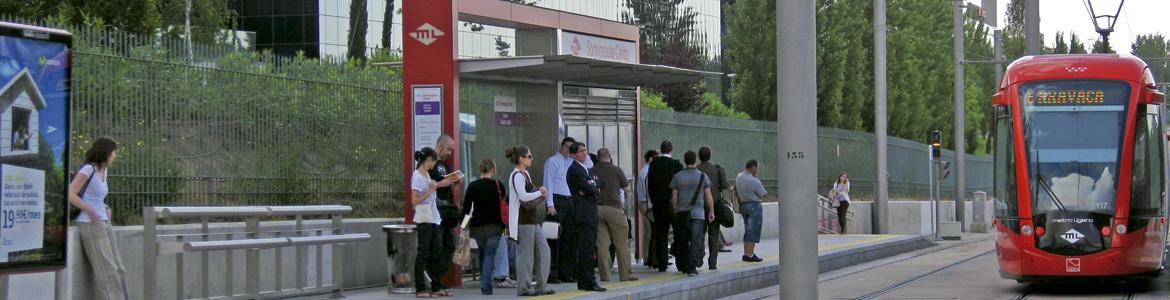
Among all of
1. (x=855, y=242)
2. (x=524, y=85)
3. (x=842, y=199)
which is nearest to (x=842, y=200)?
(x=842, y=199)

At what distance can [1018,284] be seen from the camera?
20.6 metres

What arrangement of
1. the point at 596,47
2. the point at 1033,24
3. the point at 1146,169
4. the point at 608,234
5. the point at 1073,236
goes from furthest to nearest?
the point at 1033,24 < the point at 596,47 < the point at 1146,169 < the point at 1073,236 < the point at 608,234

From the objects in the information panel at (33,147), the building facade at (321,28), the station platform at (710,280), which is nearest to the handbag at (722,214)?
the station platform at (710,280)

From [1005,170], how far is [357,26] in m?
49.3

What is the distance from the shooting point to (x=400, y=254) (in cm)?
1616

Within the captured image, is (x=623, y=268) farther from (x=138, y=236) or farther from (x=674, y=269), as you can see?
(x=138, y=236)

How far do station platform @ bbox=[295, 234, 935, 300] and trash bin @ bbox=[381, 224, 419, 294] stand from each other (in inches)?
6.2

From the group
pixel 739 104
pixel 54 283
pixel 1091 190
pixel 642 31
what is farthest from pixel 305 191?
pixel 642 31

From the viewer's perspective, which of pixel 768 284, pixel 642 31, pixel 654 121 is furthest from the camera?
pixel 642 31

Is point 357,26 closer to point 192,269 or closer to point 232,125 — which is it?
point 232,125

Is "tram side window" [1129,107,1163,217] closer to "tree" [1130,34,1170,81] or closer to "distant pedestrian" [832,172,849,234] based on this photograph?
"distant pedestrian" [832,172,849,234]

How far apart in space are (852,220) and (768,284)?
19688mm

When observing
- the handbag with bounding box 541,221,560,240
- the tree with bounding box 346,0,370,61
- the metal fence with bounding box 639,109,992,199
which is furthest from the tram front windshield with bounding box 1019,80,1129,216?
the tree with bounding box 346,0,370,61

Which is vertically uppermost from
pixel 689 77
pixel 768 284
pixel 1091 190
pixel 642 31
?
pixel 642 31
